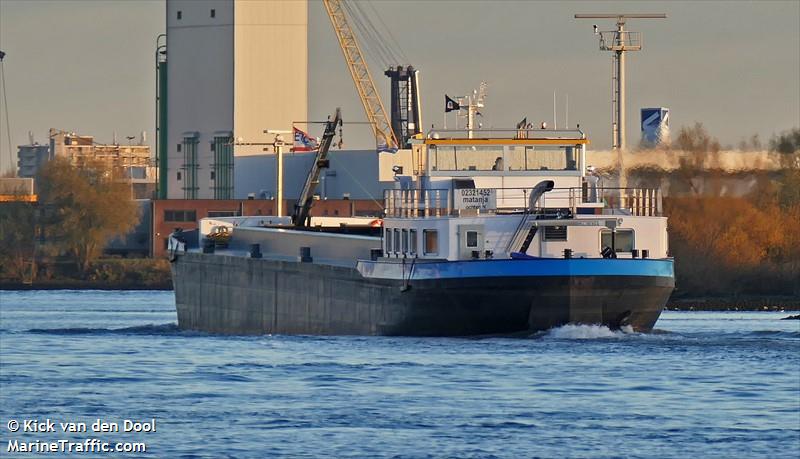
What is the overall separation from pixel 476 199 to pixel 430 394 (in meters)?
15.7

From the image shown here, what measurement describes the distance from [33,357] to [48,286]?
85841 millimetres

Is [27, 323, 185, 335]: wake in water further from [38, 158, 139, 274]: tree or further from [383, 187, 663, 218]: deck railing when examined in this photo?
[38, 158, 139, 274]: tree

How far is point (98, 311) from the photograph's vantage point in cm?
9019

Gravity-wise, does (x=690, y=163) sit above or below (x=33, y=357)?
above

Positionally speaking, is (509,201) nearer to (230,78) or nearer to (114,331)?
(114,331)

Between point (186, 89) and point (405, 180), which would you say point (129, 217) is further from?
point (405, 180)

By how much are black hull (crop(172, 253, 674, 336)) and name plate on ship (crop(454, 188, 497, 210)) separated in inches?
126

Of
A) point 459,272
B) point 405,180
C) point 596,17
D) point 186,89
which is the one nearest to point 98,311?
point 596,17

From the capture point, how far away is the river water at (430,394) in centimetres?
3375

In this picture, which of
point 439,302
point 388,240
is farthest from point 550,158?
point 439,302

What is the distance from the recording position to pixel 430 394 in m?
40.2

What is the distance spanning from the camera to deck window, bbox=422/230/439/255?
54.6 meters
